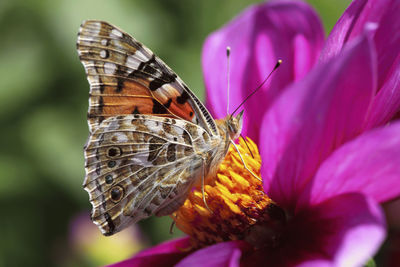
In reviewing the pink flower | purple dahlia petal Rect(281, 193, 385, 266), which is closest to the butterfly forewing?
the pink flower

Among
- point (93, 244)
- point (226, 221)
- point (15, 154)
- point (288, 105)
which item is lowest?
point (93, 244)

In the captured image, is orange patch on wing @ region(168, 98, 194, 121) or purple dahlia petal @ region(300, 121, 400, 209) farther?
orange patch on wing @ region(168, 98, 194, 121)

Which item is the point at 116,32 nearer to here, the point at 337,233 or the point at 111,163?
the point at 111,163

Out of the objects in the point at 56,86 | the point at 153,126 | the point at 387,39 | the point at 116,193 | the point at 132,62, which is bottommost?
the point at 56,86

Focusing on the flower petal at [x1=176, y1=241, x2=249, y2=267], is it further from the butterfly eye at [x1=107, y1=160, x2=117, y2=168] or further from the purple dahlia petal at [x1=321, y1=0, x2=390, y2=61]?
the purple dahlia petal at [x1=321, y1=0, x2=390, y2=61]

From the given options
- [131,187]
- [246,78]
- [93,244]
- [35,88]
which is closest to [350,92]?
[131,187]

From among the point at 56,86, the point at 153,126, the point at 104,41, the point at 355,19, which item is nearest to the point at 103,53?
the point at 104,41

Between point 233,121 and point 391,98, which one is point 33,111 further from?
point 391,98
